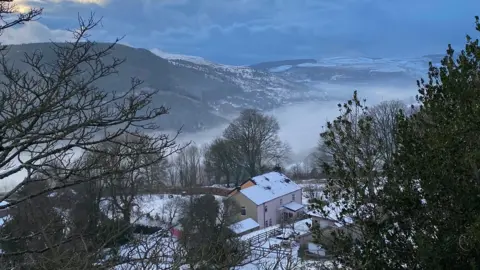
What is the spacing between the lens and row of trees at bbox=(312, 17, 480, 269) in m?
4.43

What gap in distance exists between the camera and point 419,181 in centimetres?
501

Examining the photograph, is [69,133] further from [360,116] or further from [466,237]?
[466,237]

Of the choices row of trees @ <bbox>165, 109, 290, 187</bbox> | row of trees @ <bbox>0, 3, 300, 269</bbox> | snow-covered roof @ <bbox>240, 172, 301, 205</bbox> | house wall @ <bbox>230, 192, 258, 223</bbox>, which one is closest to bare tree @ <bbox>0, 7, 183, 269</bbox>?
row of trees @ <bbox>0, 3, 300, 269</bbox>

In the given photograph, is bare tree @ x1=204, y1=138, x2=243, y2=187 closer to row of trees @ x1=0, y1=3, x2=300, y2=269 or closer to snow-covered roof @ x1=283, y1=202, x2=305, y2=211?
snow-covered roof @ x1=283, y1=202, x2=305, y2=211

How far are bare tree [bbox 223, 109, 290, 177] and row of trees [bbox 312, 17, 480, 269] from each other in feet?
115

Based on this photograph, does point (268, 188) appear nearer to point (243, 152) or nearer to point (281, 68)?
point (243, 152)

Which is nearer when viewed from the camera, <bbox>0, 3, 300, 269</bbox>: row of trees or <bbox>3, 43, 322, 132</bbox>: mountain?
<bbox>0, 3, 300, 269</bbox>: row of trees

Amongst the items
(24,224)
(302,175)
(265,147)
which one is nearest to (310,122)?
(302,175)

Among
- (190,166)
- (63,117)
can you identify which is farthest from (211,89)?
(63,117)

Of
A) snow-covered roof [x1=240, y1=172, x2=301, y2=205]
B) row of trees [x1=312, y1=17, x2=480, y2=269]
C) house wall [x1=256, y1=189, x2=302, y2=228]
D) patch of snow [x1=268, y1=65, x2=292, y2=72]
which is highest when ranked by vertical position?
patch of snow [x1=268, y1=65, x2=292, y2=72]

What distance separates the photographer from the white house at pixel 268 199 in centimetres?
3052

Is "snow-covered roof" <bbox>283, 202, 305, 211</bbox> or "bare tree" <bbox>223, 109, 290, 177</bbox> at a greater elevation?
"bare tree" <bbox>223, 109, 290, 177</bbox>

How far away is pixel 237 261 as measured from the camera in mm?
4504

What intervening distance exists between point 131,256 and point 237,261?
42.4 inches
